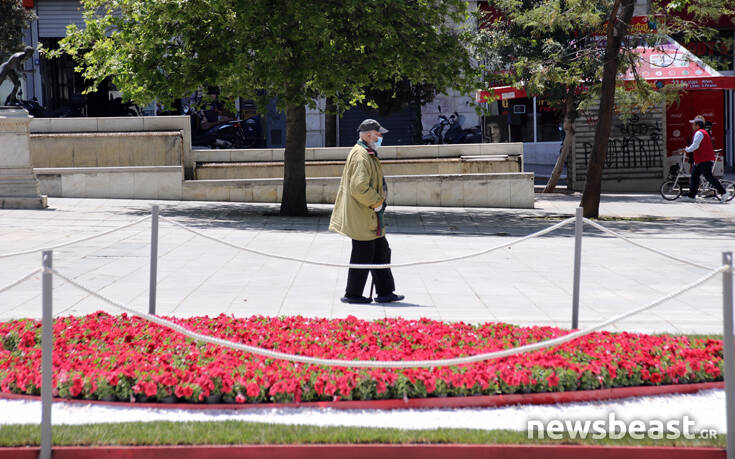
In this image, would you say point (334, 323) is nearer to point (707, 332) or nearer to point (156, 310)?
point (156, 310)

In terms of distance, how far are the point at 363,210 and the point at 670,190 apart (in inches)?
639

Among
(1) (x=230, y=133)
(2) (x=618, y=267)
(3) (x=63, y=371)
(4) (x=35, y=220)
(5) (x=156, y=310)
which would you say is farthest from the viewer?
(1) (x=230, y=133)

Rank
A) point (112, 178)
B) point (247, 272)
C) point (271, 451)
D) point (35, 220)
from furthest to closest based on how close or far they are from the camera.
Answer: point (112, 178), point (35, 220), point (247, 272), point (271, 451)

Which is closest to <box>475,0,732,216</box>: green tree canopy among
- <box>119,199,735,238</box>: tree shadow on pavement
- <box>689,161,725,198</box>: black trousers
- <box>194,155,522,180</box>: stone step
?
<box>119,199,735,238</box>: tree shadow on pavement

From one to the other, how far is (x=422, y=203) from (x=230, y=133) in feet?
39.8

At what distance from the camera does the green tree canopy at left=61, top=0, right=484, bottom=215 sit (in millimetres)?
15820

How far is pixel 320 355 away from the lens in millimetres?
6004

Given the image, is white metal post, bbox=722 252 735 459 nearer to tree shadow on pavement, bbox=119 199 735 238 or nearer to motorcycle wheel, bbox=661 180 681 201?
tree shadow on pavement, bbox=119 199 735 238

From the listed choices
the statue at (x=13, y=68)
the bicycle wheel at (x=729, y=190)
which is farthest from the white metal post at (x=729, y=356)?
the bicycle wheel at (x=729, y=190)

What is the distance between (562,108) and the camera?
78.0 ft

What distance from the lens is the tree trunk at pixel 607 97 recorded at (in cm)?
1758

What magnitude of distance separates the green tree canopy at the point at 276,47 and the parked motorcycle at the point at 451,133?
14870mm

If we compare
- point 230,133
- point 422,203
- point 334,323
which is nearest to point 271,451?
point 334,323

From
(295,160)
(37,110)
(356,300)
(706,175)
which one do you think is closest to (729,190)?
(706,175)
